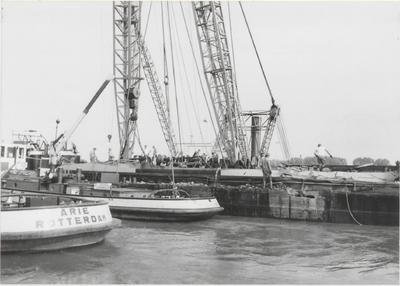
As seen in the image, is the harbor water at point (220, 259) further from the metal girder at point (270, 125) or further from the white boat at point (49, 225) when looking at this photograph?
the metal girder at point (270, 125)

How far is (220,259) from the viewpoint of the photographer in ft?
33.1

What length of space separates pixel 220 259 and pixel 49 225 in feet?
14.7

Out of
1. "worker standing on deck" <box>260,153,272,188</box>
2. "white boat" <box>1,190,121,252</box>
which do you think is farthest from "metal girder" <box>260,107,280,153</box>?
"white boat" <box>1,190,121,252</box>

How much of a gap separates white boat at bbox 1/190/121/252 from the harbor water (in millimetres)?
255

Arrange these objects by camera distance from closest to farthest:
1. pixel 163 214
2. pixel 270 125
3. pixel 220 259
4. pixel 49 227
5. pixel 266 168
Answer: pixel 49 227 → pixel 220 259 → pixel 163 214 → pixel 266 168 → pixel 270 125

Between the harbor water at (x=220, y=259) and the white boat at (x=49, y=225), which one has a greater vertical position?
the white boat at (x=49, y=225)

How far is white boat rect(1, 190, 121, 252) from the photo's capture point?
9.70 meters

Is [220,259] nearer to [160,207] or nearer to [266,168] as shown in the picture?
[160,207]

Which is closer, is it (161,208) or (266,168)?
(161,208)

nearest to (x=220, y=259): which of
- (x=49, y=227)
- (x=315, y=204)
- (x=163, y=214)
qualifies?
(x=49, y=227)

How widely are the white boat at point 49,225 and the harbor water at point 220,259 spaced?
0.84ft

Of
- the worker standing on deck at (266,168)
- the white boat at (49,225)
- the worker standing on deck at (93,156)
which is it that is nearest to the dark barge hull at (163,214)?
the worker standing on deck at (266,168)

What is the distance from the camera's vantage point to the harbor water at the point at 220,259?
27.4 ft

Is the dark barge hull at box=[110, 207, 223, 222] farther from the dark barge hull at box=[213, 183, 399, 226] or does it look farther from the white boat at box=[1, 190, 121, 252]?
the white boat at box=[1, 190, 121, 252]
